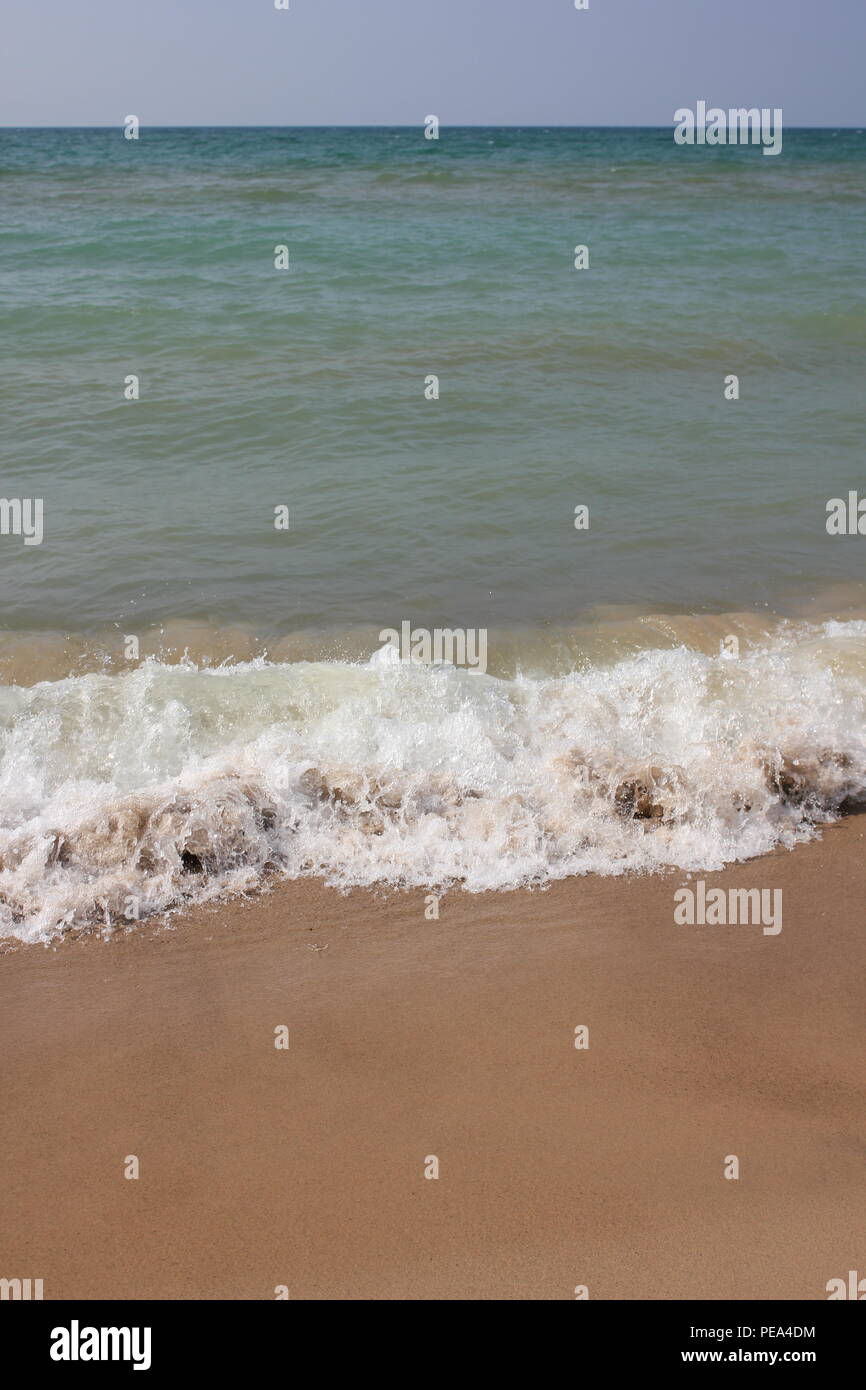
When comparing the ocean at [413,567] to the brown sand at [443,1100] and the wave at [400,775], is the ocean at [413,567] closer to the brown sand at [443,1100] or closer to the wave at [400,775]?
the wave at [400,775]

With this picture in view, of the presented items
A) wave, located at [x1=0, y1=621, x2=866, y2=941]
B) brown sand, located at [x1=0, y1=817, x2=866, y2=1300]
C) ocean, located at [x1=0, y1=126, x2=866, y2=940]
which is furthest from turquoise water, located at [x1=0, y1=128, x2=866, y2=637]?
brown sand, located at [x1=0, y1=817, x2=866, y2=1300]

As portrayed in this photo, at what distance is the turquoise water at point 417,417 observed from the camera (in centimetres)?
614

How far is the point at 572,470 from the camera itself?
757 centimetres

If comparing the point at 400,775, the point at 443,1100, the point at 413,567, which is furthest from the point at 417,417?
the point at 443,1100

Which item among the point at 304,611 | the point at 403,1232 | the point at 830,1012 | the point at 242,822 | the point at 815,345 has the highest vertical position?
the point at 815,345

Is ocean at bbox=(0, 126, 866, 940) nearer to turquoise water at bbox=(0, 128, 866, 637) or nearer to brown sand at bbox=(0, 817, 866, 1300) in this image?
turquoise water at bbox=(0, 128, 866, 637)

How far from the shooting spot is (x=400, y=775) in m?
4.22

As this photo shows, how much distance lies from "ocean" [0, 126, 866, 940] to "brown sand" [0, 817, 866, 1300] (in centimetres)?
36

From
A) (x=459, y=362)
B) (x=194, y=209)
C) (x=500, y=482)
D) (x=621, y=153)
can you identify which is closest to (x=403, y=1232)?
(x=500, y=482)

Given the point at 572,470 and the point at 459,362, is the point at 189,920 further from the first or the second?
the point at 459,362

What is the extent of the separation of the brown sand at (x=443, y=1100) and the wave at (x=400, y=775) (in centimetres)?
19

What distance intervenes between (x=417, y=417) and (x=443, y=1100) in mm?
6521

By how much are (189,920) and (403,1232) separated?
1.42 m

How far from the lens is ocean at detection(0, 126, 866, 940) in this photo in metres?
3.99
